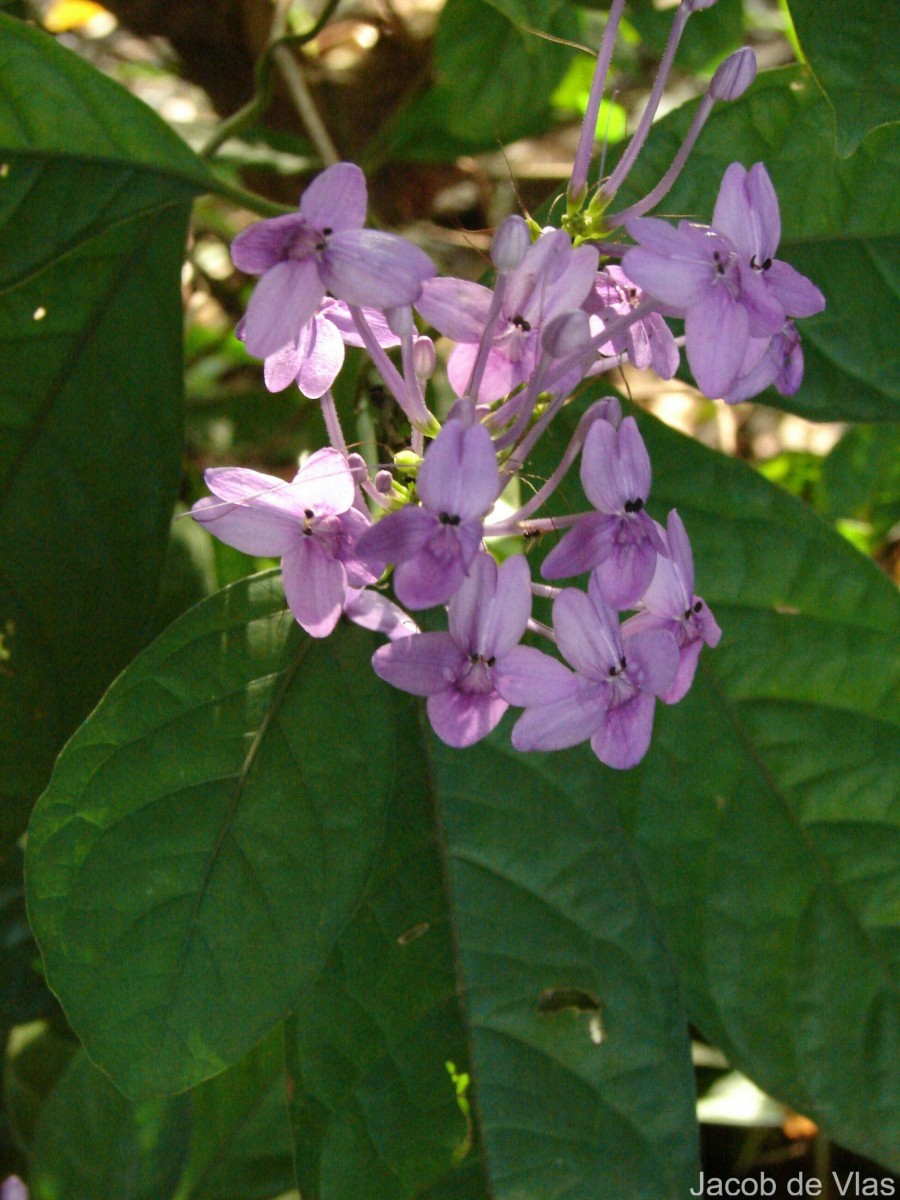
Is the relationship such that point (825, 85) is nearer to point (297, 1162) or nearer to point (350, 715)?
point (350, 715)

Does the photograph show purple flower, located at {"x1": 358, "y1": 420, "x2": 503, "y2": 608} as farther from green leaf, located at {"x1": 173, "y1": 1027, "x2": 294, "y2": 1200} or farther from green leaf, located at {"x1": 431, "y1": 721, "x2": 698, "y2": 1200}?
green leaf, located at {"x1": 173, "y1": 1027, "x2": 294, "y2": 1200}

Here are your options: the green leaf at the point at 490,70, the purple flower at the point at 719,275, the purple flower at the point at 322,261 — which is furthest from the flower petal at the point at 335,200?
the green leaf at the point at 490,70

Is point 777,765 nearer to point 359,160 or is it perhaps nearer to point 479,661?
point 479,661

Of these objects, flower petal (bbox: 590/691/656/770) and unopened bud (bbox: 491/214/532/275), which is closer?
unopened bud (bbox: 491/214/532/275)

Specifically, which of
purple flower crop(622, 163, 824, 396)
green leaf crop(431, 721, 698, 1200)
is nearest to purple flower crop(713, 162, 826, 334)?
purple flower crop(622, 163, 824, 396)

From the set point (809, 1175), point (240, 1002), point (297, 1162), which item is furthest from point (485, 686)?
point (809, 1175)

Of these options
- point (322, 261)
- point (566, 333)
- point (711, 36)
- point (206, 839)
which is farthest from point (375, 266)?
point (711, 36)

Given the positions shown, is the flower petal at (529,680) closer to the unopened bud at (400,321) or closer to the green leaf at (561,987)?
the unopened bud at (400,321)
